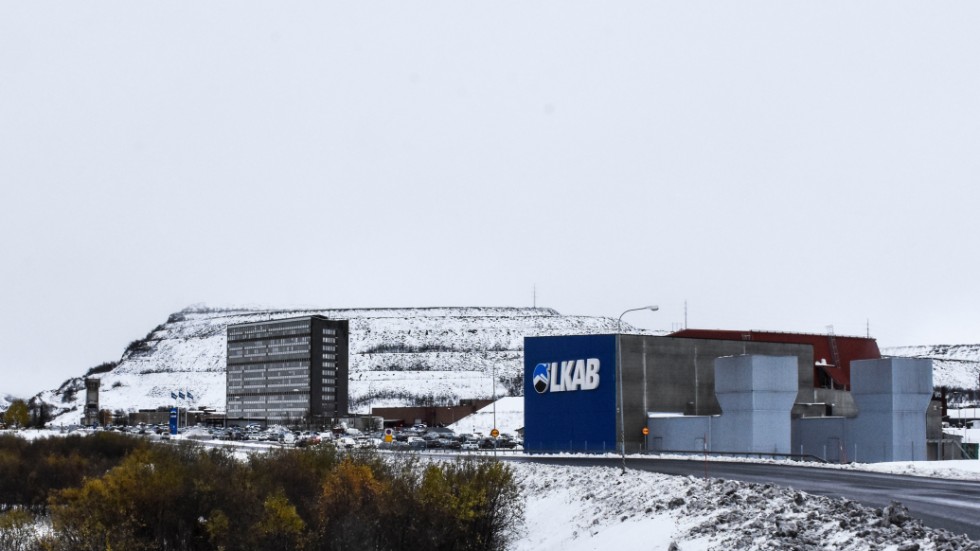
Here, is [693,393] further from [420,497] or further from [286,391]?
[286,391]

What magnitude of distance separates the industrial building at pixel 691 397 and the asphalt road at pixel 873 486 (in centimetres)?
1173

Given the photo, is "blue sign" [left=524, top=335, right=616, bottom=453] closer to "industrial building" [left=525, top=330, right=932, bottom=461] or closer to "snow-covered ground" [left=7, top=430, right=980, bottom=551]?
"industrial building" [left=525, top=330, right=932, bottom=461]

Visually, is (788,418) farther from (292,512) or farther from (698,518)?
(292,512)

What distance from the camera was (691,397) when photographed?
73875 mm

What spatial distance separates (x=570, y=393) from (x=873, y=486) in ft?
125

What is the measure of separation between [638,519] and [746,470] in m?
11.6

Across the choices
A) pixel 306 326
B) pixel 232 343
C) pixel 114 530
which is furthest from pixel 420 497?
pixel 232 343

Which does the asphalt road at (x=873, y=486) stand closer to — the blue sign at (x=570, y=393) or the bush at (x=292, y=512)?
the bush at (x=292, y=512)

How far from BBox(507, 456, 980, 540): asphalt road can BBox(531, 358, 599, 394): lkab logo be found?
1684 centimetres

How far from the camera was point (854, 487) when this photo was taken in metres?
35.0

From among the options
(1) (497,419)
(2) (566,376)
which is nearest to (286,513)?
(2) (566,376)

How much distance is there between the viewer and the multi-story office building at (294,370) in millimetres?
131375

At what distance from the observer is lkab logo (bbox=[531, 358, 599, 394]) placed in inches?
2800

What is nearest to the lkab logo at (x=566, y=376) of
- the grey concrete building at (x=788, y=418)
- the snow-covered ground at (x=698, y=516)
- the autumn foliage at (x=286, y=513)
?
the grey concrete building at (x=788, y=418)
